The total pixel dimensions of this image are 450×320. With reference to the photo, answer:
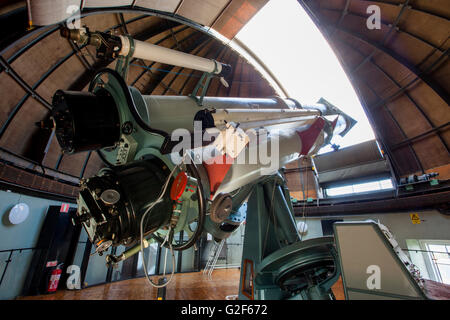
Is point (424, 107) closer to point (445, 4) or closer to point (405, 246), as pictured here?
point (445, 4)

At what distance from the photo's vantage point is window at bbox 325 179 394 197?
921 cm

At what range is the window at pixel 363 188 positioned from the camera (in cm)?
921

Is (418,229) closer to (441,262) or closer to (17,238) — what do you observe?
(441,262)

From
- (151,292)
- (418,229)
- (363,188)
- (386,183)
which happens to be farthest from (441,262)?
(151,292)

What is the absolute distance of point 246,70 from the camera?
31.8ft

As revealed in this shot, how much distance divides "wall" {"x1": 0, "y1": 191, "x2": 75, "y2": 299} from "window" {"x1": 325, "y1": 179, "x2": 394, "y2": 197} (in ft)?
38.9

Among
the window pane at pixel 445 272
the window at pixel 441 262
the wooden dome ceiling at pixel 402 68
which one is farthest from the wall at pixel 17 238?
the window pane at pixel 445 272

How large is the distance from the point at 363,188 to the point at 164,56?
10970 mm

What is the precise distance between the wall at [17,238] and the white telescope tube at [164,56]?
20.0ft

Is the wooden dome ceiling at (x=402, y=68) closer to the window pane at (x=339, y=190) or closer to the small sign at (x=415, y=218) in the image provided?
the small sign at (x=415, y=218)

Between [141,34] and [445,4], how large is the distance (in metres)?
8.10

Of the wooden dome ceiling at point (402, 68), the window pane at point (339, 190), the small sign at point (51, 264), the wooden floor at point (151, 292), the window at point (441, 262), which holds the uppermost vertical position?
the wooden dome ceiling at point (402, 68)

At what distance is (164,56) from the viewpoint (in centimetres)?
205
